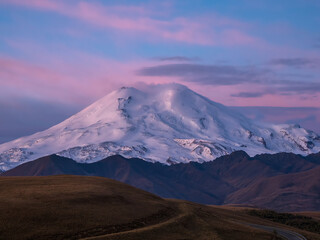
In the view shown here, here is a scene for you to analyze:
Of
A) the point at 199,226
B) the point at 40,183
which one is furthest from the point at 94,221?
the point at 40,183

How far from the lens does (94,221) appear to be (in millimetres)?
55375

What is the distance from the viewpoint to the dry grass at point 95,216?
5103cm

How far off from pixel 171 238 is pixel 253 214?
168ft

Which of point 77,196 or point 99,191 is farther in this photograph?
point 99,191

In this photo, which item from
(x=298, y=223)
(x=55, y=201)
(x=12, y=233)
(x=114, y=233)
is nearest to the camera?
(x=12, y=233)

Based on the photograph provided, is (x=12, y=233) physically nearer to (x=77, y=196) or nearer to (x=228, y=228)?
(x=77, y=196)

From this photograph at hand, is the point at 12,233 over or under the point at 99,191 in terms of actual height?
under

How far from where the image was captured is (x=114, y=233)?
172ft

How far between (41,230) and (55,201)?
35.5 feet

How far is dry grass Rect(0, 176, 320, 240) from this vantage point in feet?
167

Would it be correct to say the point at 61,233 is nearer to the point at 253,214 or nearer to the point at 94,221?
the point at 94,221

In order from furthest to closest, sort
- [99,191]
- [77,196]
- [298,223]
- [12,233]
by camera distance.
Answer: [298,223] → [99,191] → [77,196] → [12,233]

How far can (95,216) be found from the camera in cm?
5734

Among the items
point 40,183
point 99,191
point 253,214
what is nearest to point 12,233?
point 99,191
